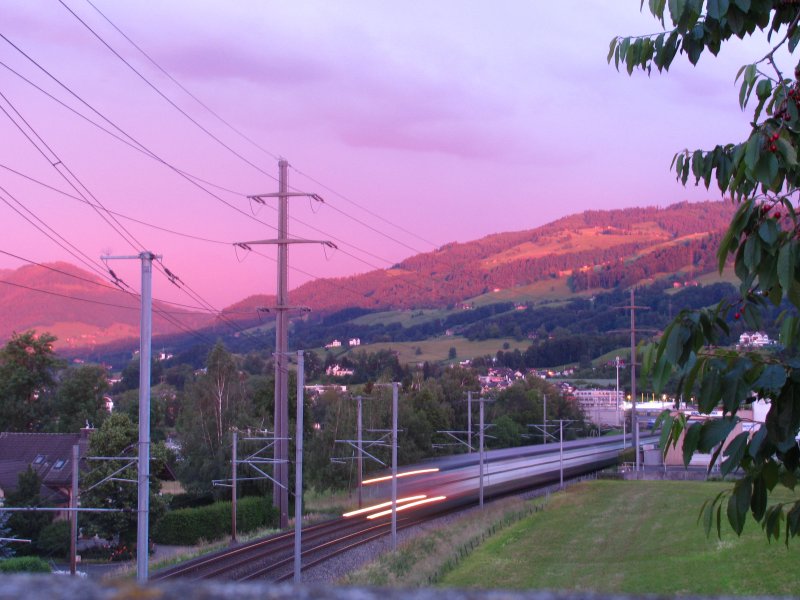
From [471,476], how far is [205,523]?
1315 cm

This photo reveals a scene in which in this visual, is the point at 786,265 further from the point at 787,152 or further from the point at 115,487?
the point at 115,487

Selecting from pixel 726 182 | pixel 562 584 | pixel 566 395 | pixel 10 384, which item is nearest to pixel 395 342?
pixel 566 395

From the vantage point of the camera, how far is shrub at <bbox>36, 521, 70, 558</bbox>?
117ft

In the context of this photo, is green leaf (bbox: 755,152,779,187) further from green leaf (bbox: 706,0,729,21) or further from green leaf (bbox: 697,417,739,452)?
green leaf (bbox: 697,417,739,452)

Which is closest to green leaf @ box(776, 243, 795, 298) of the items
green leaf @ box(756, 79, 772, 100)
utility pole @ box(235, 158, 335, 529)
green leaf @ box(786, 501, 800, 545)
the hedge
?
green leaf @ box(786, 501, 800, 545)

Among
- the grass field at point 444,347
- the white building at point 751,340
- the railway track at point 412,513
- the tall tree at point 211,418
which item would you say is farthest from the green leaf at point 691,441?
the grass field at point 444,347

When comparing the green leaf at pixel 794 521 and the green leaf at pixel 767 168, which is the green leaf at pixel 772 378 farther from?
the green leaf at pixel 794 521

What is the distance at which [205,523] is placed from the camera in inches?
1535

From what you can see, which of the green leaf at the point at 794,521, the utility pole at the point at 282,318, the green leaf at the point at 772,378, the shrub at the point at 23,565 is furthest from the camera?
the utility pole at the point at 282,318

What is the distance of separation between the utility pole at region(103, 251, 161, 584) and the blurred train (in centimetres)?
2230

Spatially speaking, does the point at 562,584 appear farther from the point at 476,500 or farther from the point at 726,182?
the point at 476,500

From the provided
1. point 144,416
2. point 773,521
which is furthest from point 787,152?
Answer: point 144,416

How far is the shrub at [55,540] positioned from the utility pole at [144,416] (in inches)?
866

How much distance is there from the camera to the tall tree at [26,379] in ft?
223
